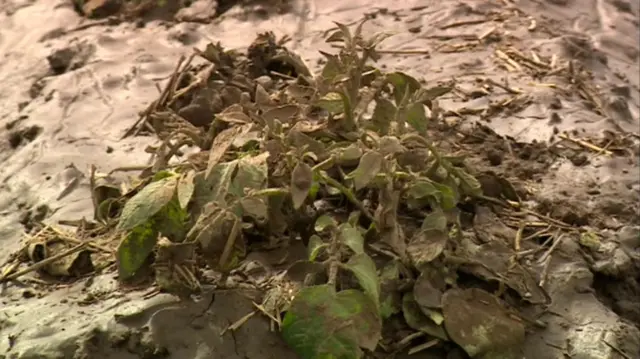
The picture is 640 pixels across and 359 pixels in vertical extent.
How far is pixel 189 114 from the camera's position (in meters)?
2.48

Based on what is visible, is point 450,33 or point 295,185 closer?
point 295,185

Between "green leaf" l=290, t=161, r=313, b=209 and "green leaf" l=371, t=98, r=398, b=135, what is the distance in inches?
13.5

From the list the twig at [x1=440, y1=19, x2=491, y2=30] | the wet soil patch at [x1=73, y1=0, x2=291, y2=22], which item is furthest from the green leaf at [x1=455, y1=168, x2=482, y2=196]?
the wet soil patch at [x1=73, y1=0, x2=291, y2=22]

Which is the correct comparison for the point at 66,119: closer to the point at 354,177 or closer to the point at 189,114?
the point at 189,114

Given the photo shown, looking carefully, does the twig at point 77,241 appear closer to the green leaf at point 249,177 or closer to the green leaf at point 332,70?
the green leaf at point 249,177

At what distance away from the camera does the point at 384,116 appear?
6.83ft

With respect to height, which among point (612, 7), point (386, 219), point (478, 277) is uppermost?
point (386, 219)

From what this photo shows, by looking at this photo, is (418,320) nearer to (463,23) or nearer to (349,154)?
(349,154)

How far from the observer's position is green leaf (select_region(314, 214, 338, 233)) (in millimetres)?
1771

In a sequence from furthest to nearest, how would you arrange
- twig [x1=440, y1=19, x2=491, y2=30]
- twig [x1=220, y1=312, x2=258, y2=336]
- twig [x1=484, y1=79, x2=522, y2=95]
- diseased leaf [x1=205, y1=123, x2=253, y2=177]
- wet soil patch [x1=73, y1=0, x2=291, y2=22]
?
wet soil patch [x1=73, y1=0, x2=291, y2=22] < twig [x1=440, y1=19, x2=491, y2=30] < twig [x1=484, y1=79, x2=522, y2=95] < diseased leaf [x1=205, y1=123, x2=253, y2=177] < twig [x1=220, y1=312, x2=258, y2=336]

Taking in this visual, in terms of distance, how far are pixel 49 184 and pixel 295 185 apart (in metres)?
0.87

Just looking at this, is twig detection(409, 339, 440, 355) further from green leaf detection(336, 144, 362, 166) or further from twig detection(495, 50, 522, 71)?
twig detection(495, 50, 522, 71)

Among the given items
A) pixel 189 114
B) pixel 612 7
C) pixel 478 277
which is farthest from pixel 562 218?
pixel 612 7

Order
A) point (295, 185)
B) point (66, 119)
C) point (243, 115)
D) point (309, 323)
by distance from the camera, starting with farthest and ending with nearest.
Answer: point (66, 119)
point (243, 115)
point (295, 185)
point (309, 323)
